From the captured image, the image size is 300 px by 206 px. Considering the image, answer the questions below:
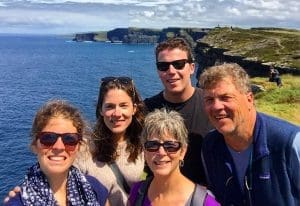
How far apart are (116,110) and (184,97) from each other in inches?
61.0

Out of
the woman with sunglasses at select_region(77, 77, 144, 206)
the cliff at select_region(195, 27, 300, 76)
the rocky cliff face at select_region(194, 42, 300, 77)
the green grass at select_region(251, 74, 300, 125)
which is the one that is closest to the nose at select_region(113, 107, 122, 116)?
the woman with sunglasses at select_region(77, 77, 144, 206)

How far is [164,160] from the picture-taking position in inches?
240

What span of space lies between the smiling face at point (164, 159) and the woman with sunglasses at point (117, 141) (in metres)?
1.00

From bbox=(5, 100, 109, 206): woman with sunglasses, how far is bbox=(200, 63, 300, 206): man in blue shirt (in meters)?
1.95

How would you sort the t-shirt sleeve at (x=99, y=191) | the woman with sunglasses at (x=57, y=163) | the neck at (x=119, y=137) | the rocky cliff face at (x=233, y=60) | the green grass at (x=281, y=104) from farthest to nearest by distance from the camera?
the rocky cliff face at (x=233, y=60) < the green grass at (x=281, y=104) < the neck at (x=119, y=137) < the t-shirt sleeve at (x=99, y=191) < the woman with sunglasses at (x=57, y=163)

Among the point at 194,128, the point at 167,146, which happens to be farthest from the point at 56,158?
the point at 194,128

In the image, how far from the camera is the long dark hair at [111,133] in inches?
283

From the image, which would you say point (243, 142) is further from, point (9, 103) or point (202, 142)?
point (9, 103)

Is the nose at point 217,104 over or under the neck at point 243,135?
over

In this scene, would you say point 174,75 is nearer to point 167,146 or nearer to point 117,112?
point 117,112

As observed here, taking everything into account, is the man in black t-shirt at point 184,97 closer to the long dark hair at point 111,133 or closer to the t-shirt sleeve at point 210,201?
the long dark hair at point 111,133

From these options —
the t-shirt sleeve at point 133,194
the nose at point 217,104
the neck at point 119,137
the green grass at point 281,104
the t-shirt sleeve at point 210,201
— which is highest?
the nose at point 217,104

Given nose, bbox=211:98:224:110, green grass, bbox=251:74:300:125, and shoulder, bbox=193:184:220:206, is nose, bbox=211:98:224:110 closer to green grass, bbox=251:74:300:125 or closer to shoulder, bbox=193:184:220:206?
shoulder, bbox=193:184:220:206

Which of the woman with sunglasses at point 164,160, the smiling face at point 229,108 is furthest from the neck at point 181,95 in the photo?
the woman with sunglasses at point 164,160
